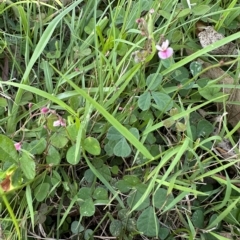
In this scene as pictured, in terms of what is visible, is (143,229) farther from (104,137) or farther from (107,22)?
(107,22)

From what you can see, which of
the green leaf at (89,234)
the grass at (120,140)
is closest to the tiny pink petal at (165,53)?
the grass at (120,140)

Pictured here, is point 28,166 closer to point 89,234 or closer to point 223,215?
point 89,234

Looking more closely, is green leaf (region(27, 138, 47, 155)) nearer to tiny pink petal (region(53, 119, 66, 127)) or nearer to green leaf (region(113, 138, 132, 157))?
tiny pink petal (region(53, 119, 66, 127))

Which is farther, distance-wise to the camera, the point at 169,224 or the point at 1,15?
the point at 1,15

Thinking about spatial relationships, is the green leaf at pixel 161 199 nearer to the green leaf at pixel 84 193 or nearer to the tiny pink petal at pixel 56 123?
the green leaf at pixel 84 193

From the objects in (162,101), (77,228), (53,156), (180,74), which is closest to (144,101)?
(162,101)

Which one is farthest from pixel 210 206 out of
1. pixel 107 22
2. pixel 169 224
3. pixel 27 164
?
pixel 107 22
